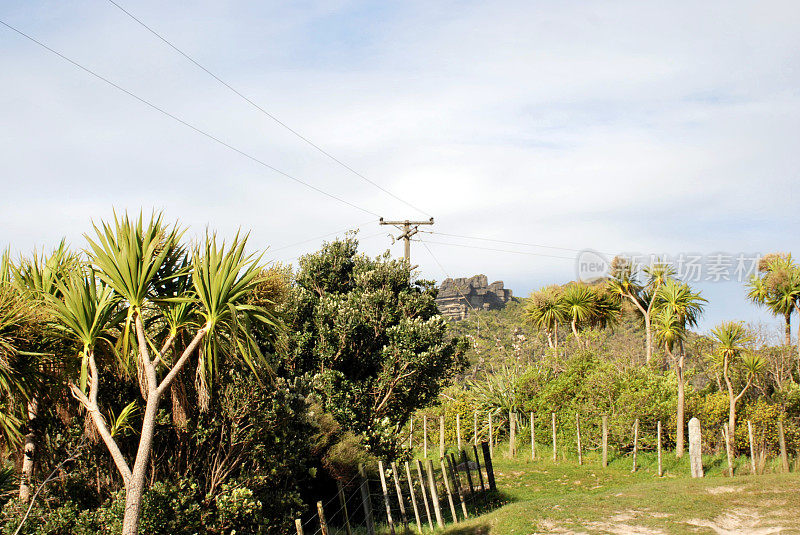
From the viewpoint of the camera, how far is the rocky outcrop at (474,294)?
145750mm

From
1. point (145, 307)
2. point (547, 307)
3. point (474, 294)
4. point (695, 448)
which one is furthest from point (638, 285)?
point (474, 294)

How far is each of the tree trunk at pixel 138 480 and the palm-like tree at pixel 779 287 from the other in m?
24.2

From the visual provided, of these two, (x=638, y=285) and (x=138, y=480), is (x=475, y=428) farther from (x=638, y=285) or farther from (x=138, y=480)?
(x=138, y=480)

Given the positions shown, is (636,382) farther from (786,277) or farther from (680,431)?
(786,277)

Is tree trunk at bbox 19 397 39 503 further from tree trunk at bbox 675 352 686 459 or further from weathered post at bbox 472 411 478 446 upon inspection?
tree trunk at bbox 675 352 686 459

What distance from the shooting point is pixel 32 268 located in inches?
374

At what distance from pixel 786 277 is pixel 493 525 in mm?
18109

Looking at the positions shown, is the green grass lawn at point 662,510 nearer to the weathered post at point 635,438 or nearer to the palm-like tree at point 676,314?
the weathered post at point 635,438

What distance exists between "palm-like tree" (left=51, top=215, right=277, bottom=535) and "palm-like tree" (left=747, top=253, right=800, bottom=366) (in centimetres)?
2274

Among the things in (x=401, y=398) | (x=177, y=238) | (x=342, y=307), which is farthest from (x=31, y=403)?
(x=401, y=398)

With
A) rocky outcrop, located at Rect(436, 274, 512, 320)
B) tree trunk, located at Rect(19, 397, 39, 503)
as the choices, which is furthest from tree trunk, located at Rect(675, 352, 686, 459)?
rocky outcrop, located at Rect(436, 274, 512, 320)

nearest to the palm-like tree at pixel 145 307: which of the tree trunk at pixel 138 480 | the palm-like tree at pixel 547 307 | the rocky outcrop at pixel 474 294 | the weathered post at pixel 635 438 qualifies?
the tree trunk at pixel 138 480

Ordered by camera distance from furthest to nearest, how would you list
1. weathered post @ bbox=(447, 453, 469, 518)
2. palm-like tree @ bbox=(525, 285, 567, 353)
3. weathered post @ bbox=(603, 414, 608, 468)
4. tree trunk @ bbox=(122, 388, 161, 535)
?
palm-like tree @ bbox=(525, 285, 567, 353), weathered post @ bbox=(603, 414, 608, 468), weathered post @ bbox=(447, 453, 469, 518), tree trunk @ bbox=(122, 388, 161, 535)

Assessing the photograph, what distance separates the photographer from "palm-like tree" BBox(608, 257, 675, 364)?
1077 inches
